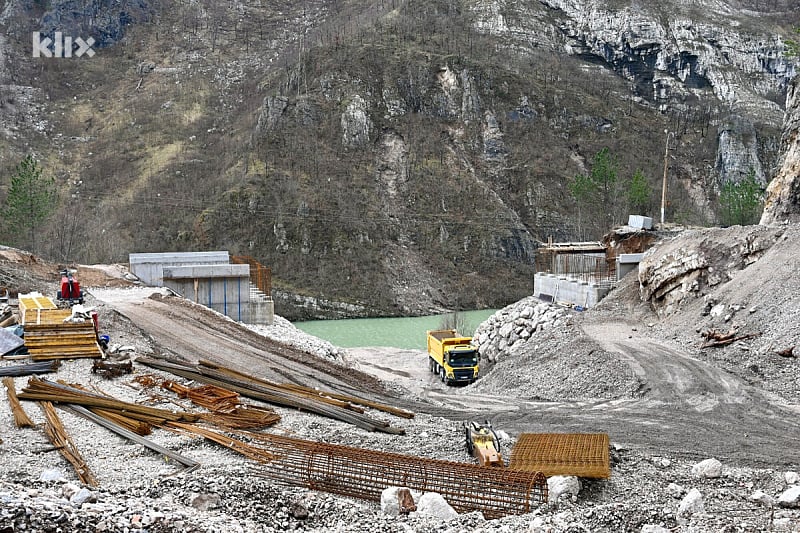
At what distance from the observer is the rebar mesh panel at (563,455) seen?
1034 centimetres

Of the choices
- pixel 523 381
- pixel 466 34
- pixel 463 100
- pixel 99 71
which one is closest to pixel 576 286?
pixel 523 381

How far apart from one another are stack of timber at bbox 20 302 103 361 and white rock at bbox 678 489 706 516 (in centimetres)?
1391

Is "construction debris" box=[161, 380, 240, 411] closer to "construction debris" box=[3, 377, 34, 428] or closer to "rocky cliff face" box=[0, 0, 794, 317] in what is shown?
"construction debris" box=[3, 377, 34, 428]

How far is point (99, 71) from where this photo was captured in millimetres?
101188

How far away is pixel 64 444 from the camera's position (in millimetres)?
10922

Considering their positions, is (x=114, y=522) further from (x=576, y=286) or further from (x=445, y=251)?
(x=445, y=251)

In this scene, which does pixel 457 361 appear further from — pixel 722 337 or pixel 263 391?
pixel 263 391

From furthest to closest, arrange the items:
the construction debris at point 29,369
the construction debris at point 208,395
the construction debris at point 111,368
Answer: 1. the construction debris at point 111,368
2. the construction debris at point 29,369
3. the construction debris at point 208,395

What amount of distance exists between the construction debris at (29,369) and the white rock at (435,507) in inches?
429

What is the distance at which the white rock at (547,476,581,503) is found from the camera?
31.8 ft

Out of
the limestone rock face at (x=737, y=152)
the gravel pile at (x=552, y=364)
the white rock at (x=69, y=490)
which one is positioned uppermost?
the limestone rock face at (x=737, y=152)
